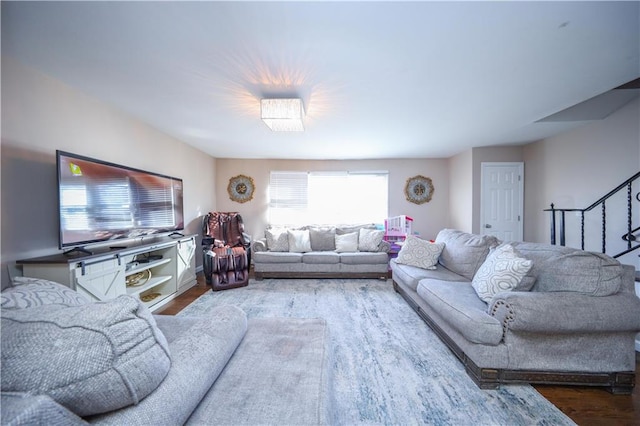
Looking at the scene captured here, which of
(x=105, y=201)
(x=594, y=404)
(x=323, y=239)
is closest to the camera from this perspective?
(x=594, y=404)

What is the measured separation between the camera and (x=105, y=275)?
6.68ft

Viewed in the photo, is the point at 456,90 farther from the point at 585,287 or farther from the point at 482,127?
the point at 585,287

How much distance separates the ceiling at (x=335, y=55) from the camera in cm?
137

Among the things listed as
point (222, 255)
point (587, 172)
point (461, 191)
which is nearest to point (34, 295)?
point (222, 255)

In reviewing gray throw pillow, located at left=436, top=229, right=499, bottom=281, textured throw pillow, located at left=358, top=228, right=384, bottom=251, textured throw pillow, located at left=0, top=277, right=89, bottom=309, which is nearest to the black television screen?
textured throw pillow, located at left=0, top=277, right=89, bottom=309

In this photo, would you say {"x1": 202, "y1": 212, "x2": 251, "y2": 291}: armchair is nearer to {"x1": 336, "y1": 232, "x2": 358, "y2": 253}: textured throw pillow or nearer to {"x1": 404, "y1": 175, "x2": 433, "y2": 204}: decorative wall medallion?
{"x1": 336, "y1": 232, "x2": 358, "y2": 253}: textured throw pillow

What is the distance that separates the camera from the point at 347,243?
14.0 ft

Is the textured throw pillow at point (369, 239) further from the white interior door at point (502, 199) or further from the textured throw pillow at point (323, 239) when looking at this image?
the white interior door at point (502, 199)

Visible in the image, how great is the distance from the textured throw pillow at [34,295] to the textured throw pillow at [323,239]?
3.58 meters

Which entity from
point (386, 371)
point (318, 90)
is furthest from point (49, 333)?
point (318, 90)

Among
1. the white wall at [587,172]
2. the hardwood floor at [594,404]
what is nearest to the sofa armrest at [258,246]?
the hardwood floor at [594,404]

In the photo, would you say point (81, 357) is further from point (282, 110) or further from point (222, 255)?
point (222, 255)

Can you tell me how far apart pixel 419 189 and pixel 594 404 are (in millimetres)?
3984

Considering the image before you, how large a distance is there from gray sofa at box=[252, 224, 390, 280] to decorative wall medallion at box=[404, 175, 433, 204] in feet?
4.53
